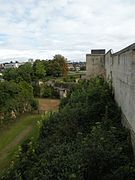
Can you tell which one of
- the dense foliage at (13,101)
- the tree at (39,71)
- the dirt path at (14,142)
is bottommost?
the dirt path at (14,142)

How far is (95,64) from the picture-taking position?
28.4m

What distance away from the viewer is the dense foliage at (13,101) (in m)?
26.8

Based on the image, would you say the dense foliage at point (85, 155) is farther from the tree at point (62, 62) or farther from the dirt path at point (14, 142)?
the tree at point (62, 62)

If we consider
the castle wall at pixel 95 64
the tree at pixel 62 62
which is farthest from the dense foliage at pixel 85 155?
the tree at pixel 62 62

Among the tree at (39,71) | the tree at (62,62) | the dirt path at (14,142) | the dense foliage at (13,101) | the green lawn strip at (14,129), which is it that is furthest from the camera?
the tree at (62,62)

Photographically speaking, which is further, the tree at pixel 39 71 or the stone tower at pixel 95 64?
the tree at pixel 39 71

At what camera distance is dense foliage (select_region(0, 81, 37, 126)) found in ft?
87.9

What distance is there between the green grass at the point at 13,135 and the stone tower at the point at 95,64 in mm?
7183

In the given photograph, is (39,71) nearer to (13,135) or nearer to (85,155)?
(13,135)

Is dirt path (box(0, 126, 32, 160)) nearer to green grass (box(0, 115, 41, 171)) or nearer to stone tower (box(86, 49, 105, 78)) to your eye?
green grass (box(0, 115, 41, 171))

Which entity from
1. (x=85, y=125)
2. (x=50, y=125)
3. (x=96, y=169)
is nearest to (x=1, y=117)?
(x=50, y=125)

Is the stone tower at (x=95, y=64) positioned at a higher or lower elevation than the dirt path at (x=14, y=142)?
higher

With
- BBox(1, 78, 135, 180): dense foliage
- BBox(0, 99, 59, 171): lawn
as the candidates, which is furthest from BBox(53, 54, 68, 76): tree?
BBox(1, 78, 135, 180): dense foliage

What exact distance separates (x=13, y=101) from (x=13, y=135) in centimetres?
605
